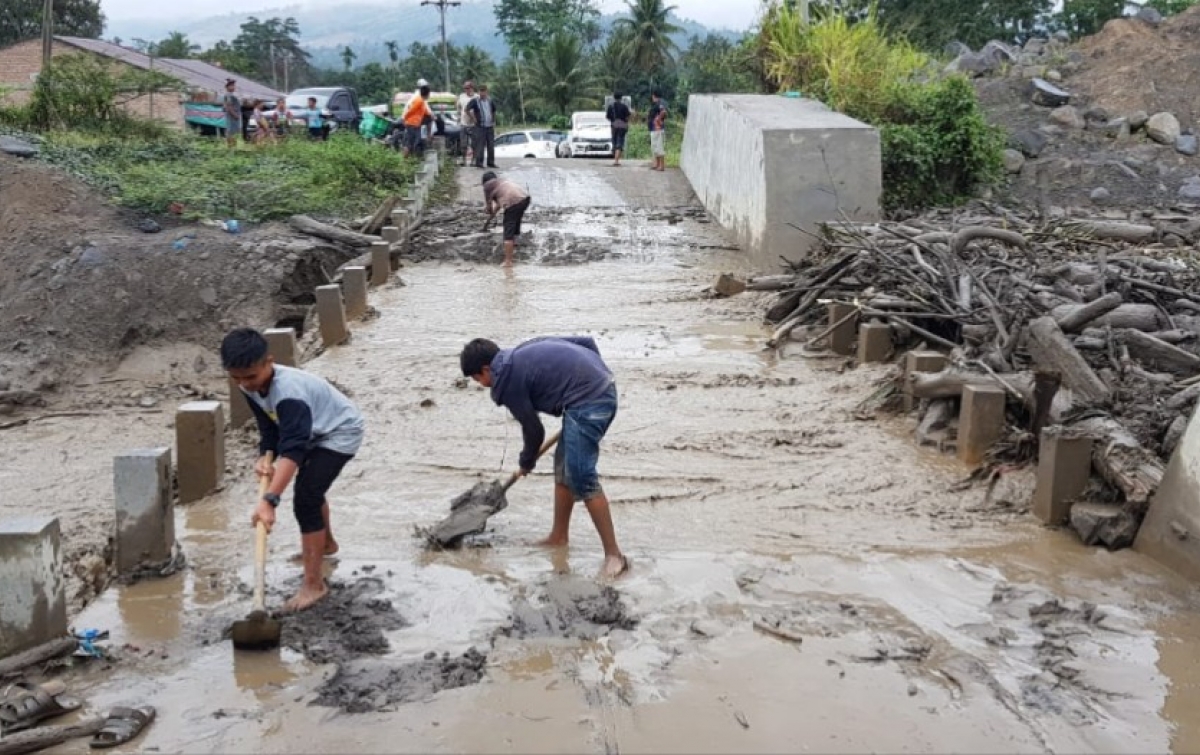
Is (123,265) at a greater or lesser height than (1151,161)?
lesser

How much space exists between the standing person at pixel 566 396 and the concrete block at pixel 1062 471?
8.40 ft

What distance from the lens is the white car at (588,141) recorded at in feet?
104

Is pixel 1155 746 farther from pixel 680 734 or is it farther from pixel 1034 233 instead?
pixel 1034 233

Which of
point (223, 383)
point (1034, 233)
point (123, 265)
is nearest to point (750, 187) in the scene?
point (1034, 233)

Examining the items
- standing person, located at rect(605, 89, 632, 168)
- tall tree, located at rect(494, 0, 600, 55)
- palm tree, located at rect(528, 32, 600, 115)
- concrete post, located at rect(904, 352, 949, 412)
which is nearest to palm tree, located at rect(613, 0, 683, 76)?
palm tree, located at rect(528, 32, 600, 115)

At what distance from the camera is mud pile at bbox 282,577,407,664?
5.24 m

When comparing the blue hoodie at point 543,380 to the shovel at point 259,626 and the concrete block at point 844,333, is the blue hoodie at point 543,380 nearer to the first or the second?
the shovel at point 259,626

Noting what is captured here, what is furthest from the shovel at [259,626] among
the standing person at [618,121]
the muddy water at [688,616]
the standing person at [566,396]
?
the standing person at [618,121]

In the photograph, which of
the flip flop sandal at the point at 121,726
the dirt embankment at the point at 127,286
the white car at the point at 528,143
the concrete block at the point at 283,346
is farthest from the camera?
the white car at the point at 528,143

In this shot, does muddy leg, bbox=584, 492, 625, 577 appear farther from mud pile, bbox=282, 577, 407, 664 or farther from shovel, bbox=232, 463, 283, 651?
shovel, bbox=232, 463, 283, 651

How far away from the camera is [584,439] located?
5988 millimetres

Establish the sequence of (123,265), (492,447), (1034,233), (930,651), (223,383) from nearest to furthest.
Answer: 1. (930,651)
2. (492,447)
3. (1034,233)
4. (223,383)
5. (123,265)

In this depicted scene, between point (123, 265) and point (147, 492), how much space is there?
9.64 meters

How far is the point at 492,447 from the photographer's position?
843cm
